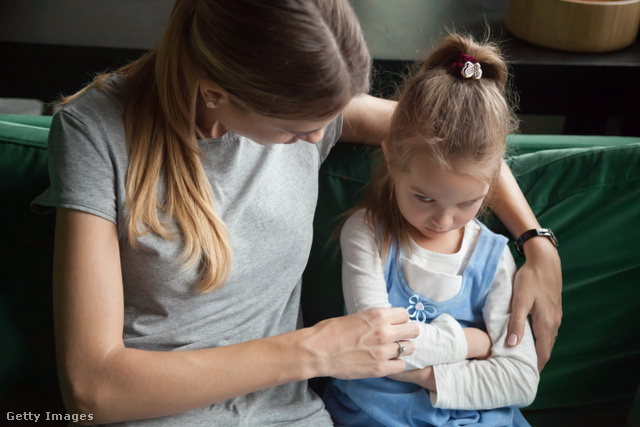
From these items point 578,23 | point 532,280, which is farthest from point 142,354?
point 578,23

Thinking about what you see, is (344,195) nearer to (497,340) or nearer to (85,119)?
(497,340)

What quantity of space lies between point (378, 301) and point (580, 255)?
525mm

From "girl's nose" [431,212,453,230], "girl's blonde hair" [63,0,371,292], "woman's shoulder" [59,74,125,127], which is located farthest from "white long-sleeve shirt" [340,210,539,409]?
"woman's shoulder" [59,74,125,127]

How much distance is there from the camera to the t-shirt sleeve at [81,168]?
100 cm

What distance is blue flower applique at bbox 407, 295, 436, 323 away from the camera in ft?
4.16

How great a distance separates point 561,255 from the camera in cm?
142

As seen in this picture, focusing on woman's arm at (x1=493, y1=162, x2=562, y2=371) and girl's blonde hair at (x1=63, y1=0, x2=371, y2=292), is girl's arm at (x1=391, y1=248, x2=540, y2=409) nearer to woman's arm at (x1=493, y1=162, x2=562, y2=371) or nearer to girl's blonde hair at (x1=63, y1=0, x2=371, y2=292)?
woman's arm at (x1=493, y1=162, x2=562, y2=371)

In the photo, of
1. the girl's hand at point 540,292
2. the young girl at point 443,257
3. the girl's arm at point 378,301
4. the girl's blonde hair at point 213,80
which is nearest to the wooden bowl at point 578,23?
the young girl at point 443,257

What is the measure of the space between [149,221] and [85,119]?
20cm

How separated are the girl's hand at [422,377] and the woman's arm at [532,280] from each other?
17cm

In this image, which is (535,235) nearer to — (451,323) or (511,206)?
(511,206)

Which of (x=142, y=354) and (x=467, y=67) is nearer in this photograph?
(x=142, y=354)

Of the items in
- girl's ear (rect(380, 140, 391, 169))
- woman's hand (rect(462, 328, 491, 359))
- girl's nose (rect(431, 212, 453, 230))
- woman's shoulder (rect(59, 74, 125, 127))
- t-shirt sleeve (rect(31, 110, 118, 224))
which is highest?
woman's shoulder (rect(59, 74, 125, 127))

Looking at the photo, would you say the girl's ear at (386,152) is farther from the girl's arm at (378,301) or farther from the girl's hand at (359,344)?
the girl's hand at (359,344)
